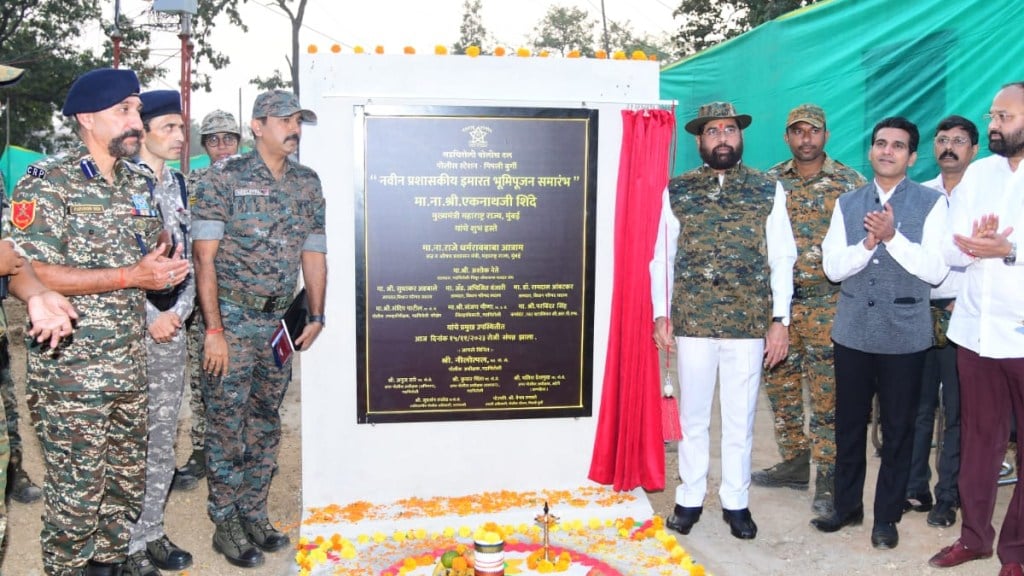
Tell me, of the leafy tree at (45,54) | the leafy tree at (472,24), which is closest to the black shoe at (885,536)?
the leafy tree at (45,54)

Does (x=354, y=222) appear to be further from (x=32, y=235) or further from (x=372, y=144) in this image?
(x=32, y=235)

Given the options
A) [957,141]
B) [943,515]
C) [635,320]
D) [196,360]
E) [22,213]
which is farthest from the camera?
[196,360]

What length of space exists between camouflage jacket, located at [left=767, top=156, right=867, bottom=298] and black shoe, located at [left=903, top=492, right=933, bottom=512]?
131 cm

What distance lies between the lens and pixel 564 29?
171 ft

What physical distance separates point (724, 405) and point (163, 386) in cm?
288

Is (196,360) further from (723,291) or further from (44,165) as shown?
(723,291)

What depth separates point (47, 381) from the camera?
3.20 metres

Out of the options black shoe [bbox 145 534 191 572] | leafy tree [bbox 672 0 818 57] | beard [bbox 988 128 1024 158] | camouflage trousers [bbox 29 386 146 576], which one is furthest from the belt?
leafy tree [bbox 672 0 818 57]

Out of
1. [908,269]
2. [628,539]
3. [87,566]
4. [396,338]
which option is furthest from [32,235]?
[908,269]

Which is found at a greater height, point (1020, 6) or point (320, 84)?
point (1020, 6)

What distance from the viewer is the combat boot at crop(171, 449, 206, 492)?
201 inches

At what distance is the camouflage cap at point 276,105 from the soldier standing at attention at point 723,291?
2.01m

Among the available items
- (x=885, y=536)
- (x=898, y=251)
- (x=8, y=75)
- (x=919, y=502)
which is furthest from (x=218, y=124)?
(x=919, y=502)

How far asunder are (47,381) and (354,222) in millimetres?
1700
